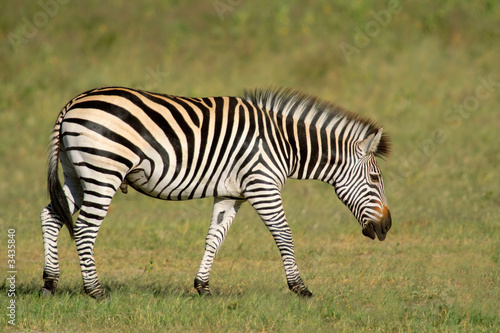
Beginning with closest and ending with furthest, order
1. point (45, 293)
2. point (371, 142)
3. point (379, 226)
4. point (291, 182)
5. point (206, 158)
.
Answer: point (45, 293)
point (206, 158)
point (371, 142)
point (379, 226)
point (291, 182)

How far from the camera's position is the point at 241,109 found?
22.9ft

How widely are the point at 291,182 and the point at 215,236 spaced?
21.8 ft

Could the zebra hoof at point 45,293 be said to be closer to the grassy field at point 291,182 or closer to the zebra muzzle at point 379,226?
the grassy field at point 291,182

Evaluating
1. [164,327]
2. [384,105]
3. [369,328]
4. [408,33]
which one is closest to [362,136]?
[369,328]

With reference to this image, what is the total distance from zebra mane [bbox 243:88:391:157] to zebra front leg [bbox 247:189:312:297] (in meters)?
1.07

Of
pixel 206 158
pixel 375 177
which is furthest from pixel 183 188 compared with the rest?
pixel 375 177

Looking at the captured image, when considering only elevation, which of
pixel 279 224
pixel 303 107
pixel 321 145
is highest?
pixel 303 107

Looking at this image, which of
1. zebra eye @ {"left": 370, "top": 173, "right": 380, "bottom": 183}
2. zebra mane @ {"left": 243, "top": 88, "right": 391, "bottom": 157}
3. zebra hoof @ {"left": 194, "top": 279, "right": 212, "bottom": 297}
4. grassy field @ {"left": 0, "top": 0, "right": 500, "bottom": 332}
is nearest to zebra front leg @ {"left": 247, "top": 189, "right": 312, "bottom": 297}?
grassy field @ {"left": 0, "top": 0, "right": 500, "bottom": 332}

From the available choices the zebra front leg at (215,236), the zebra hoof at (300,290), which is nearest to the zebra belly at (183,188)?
the zebra front leg at (215,236)

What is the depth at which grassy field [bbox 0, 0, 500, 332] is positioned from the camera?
248 inches

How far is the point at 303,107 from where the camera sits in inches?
286

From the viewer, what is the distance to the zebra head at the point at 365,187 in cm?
724

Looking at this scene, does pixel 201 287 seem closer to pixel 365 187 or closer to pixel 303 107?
pixel 365 187

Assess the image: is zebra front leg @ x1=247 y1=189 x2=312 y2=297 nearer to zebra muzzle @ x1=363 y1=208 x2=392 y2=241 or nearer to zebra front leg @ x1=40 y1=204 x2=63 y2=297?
zebra muzzle @ x1=363 y1=208 x2=392 y2=241
